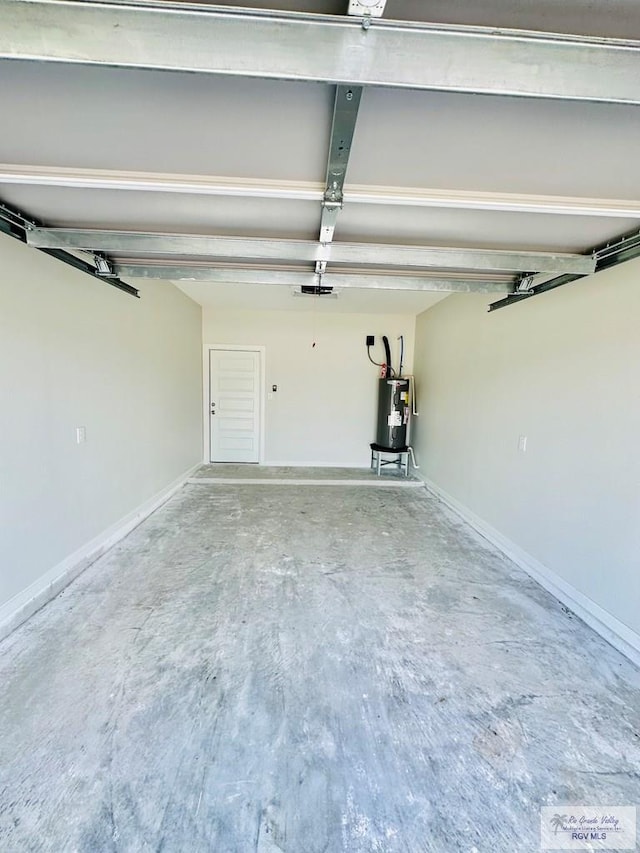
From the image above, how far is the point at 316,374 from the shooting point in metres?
6.04

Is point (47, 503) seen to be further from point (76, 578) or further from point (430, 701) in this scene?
point (430, 701)

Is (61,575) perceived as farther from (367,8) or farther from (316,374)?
(316,374)

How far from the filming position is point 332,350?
600cm

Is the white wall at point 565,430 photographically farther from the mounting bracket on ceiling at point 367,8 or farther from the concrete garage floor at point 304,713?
the mounting bracket on ceiling at point 367,8

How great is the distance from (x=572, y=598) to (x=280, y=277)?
2.92 metres

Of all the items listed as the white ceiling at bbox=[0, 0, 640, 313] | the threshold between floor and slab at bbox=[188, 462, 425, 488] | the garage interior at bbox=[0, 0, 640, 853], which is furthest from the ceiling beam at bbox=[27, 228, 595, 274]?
the threshold between floor and slab at bbox=[188, 462, 425, 488]

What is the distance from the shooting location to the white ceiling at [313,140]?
104 centimetres

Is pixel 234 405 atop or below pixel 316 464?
atop

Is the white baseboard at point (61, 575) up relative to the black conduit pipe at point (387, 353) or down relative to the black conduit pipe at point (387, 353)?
down

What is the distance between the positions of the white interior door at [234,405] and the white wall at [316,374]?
203mm

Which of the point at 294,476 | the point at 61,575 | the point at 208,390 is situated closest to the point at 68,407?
the point at 61,575

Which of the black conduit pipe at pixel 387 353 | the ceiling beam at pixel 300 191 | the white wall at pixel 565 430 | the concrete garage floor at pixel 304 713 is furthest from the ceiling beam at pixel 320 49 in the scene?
the black conduit pipe at pixel 387 353

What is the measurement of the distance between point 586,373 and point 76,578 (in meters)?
3.66

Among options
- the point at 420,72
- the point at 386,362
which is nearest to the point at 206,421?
the point at 386,362
